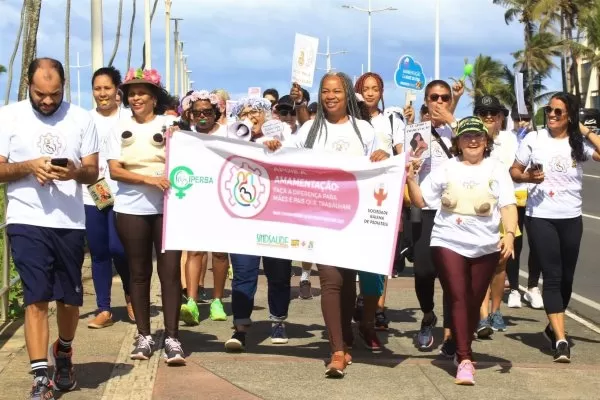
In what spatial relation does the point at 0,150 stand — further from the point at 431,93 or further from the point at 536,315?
the point at 536,315

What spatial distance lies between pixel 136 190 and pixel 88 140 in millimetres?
1277

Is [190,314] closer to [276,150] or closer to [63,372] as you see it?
[276,150]

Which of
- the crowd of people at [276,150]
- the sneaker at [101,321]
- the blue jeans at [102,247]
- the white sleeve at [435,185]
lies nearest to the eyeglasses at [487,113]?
the crowd of people at [276,150]

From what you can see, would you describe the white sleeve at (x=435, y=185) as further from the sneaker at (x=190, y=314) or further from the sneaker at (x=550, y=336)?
the sneaker at (x=190, y=314)

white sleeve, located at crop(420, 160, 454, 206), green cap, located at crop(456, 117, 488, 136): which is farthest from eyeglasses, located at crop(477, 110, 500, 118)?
white sleeve, located at crop(420, 160, 454, 206)

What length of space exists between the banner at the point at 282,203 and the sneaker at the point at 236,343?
2.10 ft

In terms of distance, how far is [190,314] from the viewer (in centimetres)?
881

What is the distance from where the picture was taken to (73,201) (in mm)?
6379

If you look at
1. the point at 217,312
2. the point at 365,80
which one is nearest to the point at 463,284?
the point at 365,80

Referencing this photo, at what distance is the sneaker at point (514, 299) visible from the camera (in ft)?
33.9

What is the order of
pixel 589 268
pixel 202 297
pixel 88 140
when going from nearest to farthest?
1. pixel 88 140
2. pixel 202 297
3. pixel 589 268

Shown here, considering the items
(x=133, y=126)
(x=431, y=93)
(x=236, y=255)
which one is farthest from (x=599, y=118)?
(x=133, y=126)

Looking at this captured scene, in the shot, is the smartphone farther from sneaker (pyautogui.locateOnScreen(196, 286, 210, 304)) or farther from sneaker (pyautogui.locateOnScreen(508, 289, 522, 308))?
sneaker (pyautogui.locateOnScreen(508, 289, 522, 308))

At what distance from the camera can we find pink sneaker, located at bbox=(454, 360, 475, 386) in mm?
6891
